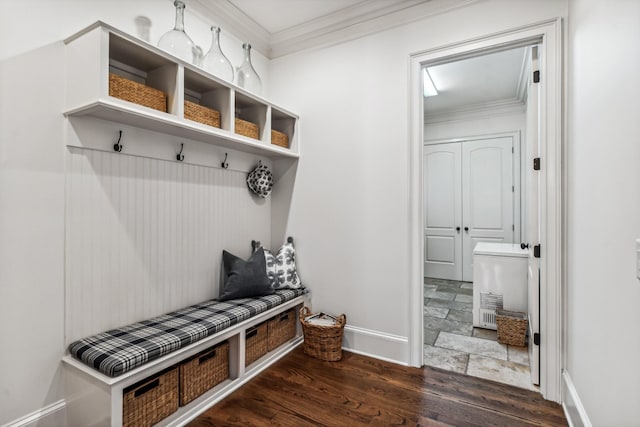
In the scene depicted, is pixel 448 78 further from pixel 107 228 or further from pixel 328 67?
pixel 107 228

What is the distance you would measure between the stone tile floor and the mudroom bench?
133 centimetres

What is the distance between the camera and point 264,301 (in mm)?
2369

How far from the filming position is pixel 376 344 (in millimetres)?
2543

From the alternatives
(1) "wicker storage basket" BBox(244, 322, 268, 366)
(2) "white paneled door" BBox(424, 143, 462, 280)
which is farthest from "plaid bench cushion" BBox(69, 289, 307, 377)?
(2) "white paneled door" BBox(424, 143, 462, 280)

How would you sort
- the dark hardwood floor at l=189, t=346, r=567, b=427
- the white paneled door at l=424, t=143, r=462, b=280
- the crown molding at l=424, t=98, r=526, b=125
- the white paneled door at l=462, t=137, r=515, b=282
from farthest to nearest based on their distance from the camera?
the white paneled door at l=424, t=143, r=462, b=280 < the white paneled door at l=462, t=137, r=515, b=282 < the crown molding at l=424, t=98, r=526, b=125 < the dark hardwood floor at l=189, t=346, r=567, b=427

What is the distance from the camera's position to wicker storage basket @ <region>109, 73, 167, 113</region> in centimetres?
162

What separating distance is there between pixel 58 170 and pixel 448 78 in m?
3.85

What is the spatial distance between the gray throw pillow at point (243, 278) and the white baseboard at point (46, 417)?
100cm

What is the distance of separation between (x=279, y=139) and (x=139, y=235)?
1.34m

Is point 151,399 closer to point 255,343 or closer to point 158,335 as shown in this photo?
point 158,335

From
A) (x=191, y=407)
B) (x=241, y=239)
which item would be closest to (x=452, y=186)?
(x=241, y=239)

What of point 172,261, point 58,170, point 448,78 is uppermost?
point 448,78

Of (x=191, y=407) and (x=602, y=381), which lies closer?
(x=602, y=381)

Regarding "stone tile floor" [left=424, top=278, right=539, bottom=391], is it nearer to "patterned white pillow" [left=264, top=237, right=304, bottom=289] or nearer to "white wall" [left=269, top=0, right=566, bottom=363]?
"white wall" [left=269, top=0, right=566, bottom=363]
